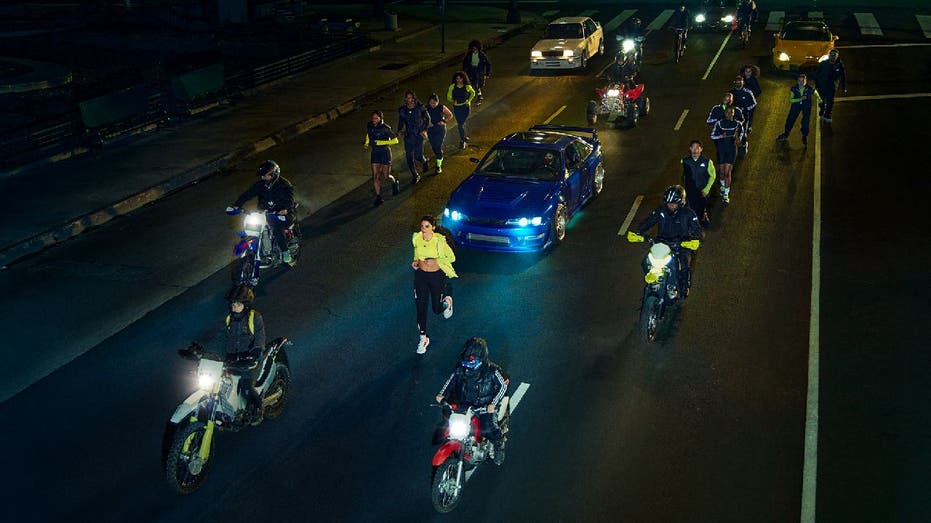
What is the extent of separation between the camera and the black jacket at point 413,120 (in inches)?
703

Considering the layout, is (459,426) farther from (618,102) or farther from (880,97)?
(880,97)

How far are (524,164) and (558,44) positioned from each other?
55.5 feet

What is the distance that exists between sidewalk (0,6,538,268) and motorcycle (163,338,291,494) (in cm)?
794

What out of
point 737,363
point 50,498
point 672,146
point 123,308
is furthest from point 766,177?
point 50,498

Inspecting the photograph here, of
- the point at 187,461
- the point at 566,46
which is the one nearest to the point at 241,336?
the point at 187,461

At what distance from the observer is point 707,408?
968 cm

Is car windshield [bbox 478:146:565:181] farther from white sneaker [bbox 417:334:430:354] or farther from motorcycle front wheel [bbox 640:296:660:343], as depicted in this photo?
white sneaker [bbox 417:334:430:354]

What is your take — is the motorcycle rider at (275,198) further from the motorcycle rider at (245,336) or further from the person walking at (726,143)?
the person walking at (726,143)

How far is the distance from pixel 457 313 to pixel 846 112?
16335 millimetres

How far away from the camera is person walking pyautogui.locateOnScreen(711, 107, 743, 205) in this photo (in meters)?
16.4

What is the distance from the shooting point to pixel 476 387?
818 cm

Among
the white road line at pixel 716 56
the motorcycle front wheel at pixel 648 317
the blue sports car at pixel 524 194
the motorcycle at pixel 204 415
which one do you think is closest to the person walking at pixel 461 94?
the blue sports car at pixel 524 194

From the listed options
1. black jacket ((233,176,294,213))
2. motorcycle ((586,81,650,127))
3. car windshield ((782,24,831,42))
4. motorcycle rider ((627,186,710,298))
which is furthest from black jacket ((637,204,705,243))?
car windshield ((782,24,831,42))

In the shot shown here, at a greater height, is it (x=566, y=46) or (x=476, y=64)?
(x=476, y=64)
